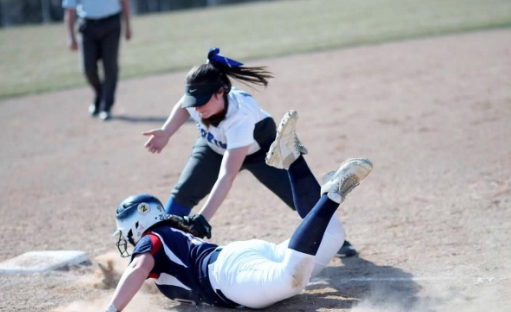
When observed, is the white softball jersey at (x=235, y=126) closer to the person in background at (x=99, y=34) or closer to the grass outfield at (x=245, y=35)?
the person in background at (x=99, y=34)

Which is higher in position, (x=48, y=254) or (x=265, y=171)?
(x=265, y=171)

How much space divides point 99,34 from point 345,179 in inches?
276

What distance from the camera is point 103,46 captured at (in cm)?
1041

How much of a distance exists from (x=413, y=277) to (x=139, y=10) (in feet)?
98.3

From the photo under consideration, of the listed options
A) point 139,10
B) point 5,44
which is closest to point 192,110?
point 5,44

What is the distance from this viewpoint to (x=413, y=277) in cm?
457

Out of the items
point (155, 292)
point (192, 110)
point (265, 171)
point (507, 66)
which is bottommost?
point (155, 292)

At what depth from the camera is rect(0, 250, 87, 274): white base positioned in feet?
16.9

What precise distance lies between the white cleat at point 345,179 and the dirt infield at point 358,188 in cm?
64

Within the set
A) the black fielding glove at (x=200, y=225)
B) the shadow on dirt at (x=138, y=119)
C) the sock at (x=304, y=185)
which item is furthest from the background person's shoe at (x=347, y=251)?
the shadow on dirt at (x=138, y=119)

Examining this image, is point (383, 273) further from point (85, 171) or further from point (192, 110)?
point (85, 171)

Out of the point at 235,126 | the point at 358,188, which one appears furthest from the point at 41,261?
the point at 358,188

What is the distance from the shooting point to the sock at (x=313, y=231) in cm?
391

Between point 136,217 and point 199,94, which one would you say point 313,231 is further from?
point 199,94
